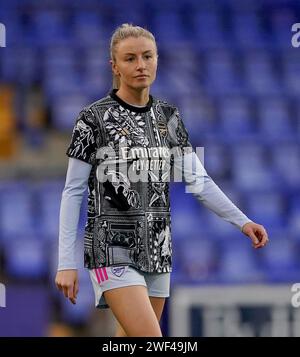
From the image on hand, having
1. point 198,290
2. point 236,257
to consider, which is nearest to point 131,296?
point 198,290

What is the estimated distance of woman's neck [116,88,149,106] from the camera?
3195 millimetres

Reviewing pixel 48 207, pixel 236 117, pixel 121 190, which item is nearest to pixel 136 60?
pixel 121 190

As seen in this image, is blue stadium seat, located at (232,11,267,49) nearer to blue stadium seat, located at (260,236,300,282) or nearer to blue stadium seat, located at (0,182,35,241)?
blue stadium seat, located at (260,236,300,282)

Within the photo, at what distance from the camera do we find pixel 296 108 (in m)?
8.01

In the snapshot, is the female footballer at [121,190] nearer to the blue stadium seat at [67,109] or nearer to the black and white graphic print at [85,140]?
the black and white graphic print at [85,140]

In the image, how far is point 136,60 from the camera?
3.12m

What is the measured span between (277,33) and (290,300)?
341 centimetres

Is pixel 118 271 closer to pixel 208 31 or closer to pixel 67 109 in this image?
pixel 67 109

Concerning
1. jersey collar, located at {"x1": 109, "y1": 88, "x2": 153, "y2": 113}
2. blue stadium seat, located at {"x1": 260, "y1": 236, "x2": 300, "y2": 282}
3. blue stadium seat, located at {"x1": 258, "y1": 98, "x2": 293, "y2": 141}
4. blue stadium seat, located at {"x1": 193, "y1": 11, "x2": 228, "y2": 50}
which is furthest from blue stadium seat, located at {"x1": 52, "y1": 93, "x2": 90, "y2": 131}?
jersey collar, located at {"x1": 109, "y1": 88, "x2": 153, "y2": 113}

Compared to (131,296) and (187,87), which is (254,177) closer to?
(187,87)

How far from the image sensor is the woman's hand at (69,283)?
306 centimetres

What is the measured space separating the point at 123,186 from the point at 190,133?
14.6ft

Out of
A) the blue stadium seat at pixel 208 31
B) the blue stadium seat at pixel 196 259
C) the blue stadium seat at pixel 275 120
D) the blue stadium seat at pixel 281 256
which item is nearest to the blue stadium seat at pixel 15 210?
the blue stadium seat at pixel 196 259

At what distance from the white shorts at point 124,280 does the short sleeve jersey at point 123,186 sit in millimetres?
22
